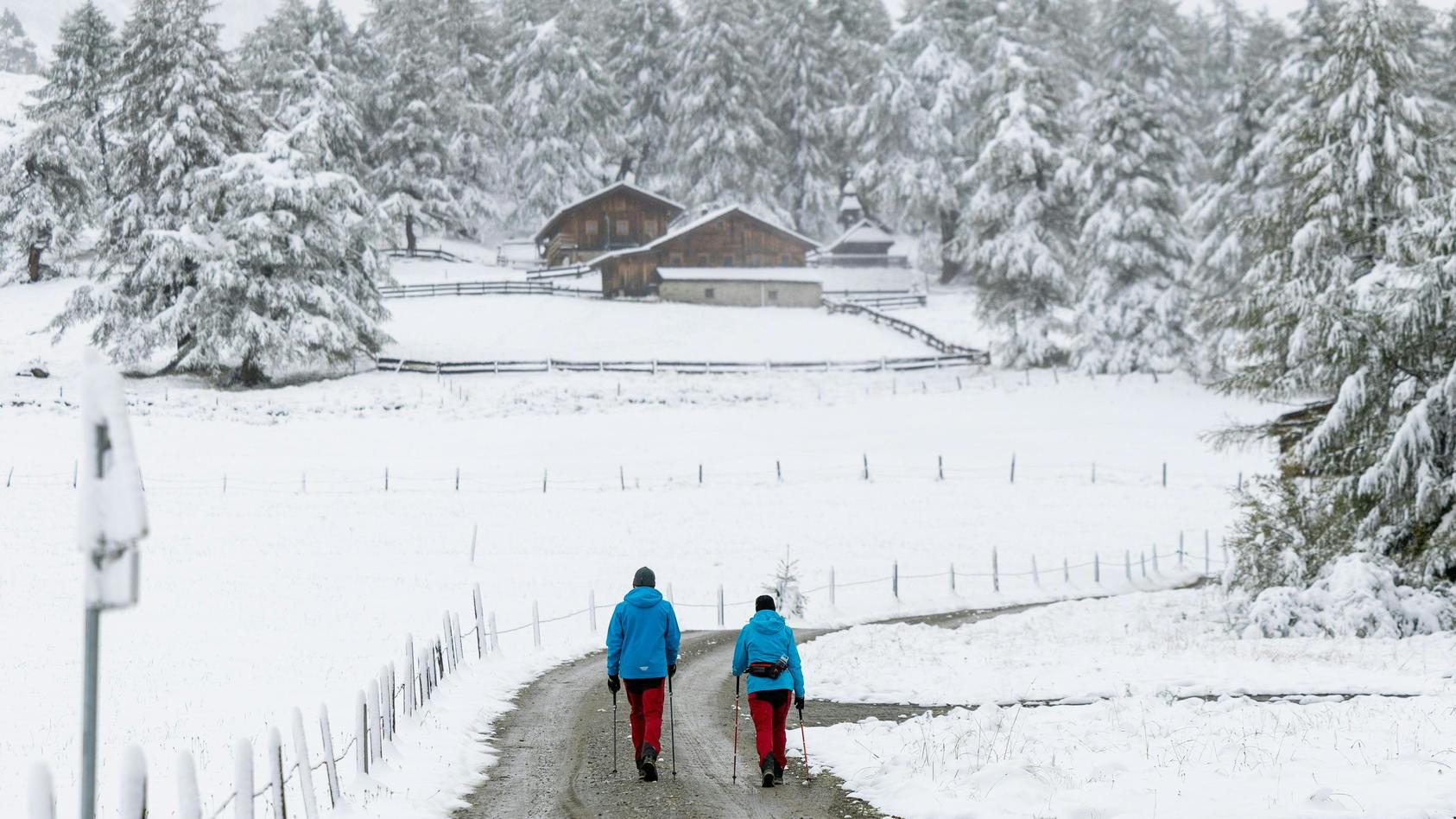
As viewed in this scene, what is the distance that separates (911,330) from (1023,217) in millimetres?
10437

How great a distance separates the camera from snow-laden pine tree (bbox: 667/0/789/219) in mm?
77938

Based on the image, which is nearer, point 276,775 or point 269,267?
point 276,775

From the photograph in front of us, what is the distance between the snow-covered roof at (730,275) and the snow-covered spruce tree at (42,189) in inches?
1218

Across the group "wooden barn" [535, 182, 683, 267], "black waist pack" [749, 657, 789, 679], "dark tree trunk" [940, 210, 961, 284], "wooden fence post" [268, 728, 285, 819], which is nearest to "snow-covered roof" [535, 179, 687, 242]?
"wooden barn" [535, 182, 683, 267]

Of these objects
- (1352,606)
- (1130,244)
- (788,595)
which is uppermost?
(1130,244)

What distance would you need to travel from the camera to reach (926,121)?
75.1 m

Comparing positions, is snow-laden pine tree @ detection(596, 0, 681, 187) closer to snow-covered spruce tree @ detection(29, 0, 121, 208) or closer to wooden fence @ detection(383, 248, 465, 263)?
wooden fence @ detection(383, 248, 465, 263)

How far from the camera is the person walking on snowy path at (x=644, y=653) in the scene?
10.9m

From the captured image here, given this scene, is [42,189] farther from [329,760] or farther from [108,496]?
[108,496]

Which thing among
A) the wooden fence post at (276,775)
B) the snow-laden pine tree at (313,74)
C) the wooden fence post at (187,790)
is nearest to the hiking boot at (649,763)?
the wooden fence post at (276,775)

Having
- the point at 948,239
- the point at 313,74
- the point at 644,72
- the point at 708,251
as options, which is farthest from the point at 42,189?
the point at 948,239

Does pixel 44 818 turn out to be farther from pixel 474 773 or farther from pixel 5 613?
pixel 5 613

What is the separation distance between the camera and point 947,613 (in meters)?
27.1

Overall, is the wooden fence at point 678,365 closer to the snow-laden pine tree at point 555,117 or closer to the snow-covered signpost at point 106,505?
the snow-laden pine tree at point 555,117
